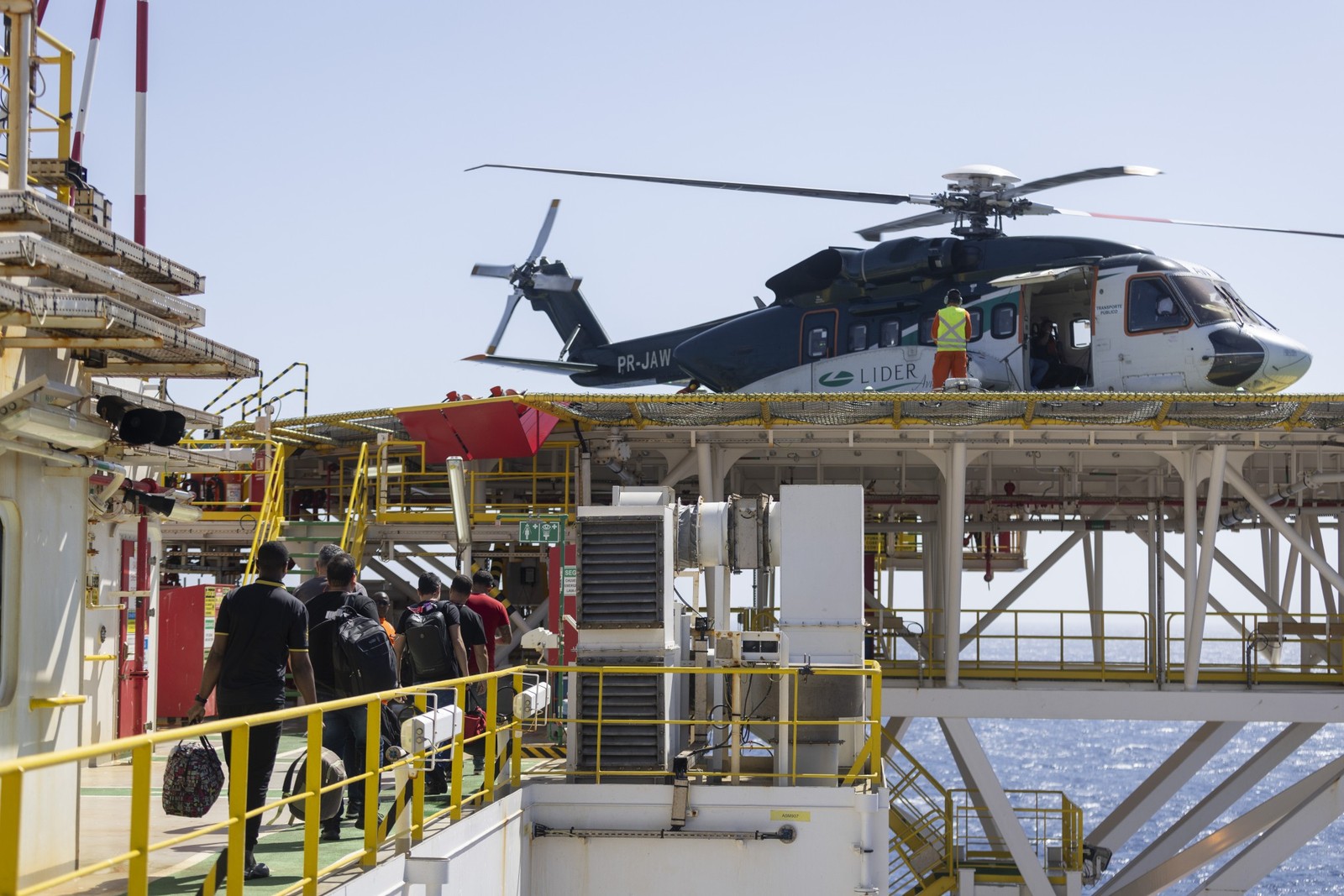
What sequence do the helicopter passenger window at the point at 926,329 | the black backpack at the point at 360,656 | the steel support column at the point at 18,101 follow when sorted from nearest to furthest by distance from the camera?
1. the steel support column at the point at 18,101
2. the black backpack at the point at 360,656
3. the helicopter passenger window at the point at 926,329

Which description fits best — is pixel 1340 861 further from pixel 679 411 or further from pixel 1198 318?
pixel 679 411

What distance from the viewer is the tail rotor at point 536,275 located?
34.2 meters

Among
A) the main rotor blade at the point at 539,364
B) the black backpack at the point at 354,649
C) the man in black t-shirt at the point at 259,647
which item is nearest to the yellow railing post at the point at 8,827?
the man in black t-shirt at the point at 259,647

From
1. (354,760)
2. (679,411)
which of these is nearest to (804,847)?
(354,760)

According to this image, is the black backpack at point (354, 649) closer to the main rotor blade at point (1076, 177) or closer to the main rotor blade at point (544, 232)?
the main rotor blade at point (1076, 177)

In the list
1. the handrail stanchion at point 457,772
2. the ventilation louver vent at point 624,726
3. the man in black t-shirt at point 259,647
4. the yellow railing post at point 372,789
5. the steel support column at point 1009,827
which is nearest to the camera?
the yellow railing post at point 372,789

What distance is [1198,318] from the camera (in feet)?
73.5

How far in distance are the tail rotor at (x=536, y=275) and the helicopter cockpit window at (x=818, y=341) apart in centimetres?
1034

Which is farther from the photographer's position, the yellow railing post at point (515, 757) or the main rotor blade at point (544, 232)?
the main rotor blade at point (544, 232)

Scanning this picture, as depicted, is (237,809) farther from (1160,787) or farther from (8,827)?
(1160,787)

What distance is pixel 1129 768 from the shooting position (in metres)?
114

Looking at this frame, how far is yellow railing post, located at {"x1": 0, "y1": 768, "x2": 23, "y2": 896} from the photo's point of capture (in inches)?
204

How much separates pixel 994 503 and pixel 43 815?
61.3ft

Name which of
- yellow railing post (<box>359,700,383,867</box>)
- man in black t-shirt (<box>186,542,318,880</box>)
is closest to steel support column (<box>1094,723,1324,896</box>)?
yellow railing post (<box>359,700,383,867</box>)
